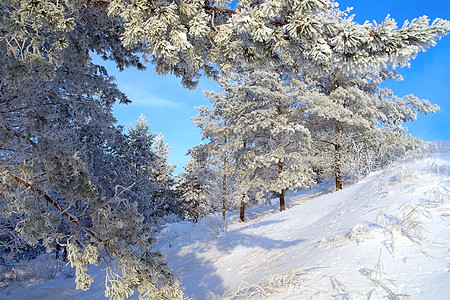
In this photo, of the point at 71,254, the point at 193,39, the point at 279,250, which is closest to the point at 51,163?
the point at 71,254

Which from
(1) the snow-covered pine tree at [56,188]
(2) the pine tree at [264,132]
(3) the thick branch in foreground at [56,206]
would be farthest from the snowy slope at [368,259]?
(2) the pine tree at [264,132]

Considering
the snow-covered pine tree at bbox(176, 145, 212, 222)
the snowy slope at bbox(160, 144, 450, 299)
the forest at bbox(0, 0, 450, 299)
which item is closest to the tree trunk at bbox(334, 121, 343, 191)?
the snowy slope at bbox(160, 144, 450, 299)

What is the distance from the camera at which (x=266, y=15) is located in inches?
91.7

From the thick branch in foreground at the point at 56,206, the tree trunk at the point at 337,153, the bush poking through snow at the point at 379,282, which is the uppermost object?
the tree trunk at the point at 337,153

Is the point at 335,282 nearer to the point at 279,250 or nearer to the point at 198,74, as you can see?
the point at 279,250

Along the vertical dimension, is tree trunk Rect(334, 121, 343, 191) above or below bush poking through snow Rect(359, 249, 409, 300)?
above

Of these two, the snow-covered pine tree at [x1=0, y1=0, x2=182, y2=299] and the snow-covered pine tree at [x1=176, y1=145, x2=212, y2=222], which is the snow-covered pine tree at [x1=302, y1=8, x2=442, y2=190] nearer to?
the snow-covered pine tree at [x1=0, y1=0, x2=182, y2=299]

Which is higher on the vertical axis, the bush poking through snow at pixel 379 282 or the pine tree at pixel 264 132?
the pine tree at pixel 264 132

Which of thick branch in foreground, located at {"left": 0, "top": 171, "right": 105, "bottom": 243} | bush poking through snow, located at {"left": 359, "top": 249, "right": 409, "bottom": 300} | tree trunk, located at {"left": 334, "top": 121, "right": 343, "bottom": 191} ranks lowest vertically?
bush poking through snow, located at {"left": 359, "top": 249, "right": 409, "bottom": 300}

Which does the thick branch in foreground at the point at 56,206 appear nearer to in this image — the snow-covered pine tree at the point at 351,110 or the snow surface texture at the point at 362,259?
the snow surface texture at the point at 362,259

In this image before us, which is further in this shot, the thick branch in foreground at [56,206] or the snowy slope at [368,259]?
the thick branch in foreground at [56,206]

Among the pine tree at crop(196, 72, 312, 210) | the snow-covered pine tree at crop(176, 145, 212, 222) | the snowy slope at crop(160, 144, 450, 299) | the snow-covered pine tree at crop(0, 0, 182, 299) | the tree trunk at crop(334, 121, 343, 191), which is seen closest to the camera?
the snowy slope at crop(160, 144, 450, 299)

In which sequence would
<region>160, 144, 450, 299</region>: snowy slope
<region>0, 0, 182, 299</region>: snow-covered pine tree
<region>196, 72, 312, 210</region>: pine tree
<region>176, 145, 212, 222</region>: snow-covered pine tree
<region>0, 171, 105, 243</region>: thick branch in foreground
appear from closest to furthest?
<region>160, 144, 450, 299</region>: snowy slope → <region>0, 0, 182, 299</region>: snow-covered pine tree → <region>0, 171, 105, 243</region>: thick branch in foreground → <region>196, 72, 312, 210</region>: pine tree → <region>176, 145, 212, 222</region>: snow-covered pine tree

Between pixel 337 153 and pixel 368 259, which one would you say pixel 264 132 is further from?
pixel 368 259
